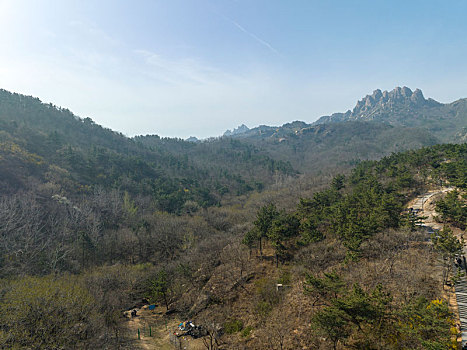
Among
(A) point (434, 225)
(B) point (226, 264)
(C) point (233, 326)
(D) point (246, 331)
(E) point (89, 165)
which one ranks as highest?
(E) point (89, 165)

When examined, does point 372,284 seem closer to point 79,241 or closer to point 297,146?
point 79,241

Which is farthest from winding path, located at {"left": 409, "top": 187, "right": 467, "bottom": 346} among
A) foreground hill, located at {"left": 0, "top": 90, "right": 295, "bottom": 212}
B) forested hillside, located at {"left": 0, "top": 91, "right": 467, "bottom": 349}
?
foreground hill, located at {"left": 0, "top": 90, "right": 295, "bottom": 212}

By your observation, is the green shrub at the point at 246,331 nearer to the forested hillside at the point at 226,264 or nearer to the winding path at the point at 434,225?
the forested hillside at the point at 226,264

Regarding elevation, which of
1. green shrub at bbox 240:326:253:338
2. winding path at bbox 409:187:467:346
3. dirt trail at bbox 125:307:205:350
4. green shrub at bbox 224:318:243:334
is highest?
winding path at bbox 409:187:467:346

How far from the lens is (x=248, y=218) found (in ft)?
164

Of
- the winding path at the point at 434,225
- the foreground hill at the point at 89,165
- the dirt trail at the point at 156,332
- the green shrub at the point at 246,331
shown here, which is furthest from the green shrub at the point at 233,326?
the foreground hill at the point at 89,165

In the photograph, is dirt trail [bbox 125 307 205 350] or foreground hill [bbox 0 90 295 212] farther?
foreground hill [bbox 0 90 295 212]

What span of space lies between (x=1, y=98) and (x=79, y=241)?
10661 cm

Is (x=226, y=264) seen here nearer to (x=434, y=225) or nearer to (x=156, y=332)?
(x=156, y=332)

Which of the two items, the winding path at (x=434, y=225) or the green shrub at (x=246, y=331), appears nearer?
the winding path at (x=434, y=225)

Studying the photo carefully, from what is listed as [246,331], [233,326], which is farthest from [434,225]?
[233,326]

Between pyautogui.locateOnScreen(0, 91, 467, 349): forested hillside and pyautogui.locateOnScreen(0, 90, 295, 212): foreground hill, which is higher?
pyautogui.locateOnScreen(0, 90, 295, 212): foreground hill

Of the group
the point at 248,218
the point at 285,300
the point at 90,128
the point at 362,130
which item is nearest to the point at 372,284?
the point at 285,300

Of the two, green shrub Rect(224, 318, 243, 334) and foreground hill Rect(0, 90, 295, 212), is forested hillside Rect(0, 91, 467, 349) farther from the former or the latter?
foreground hill Rect(0, 90, 295, 212)
